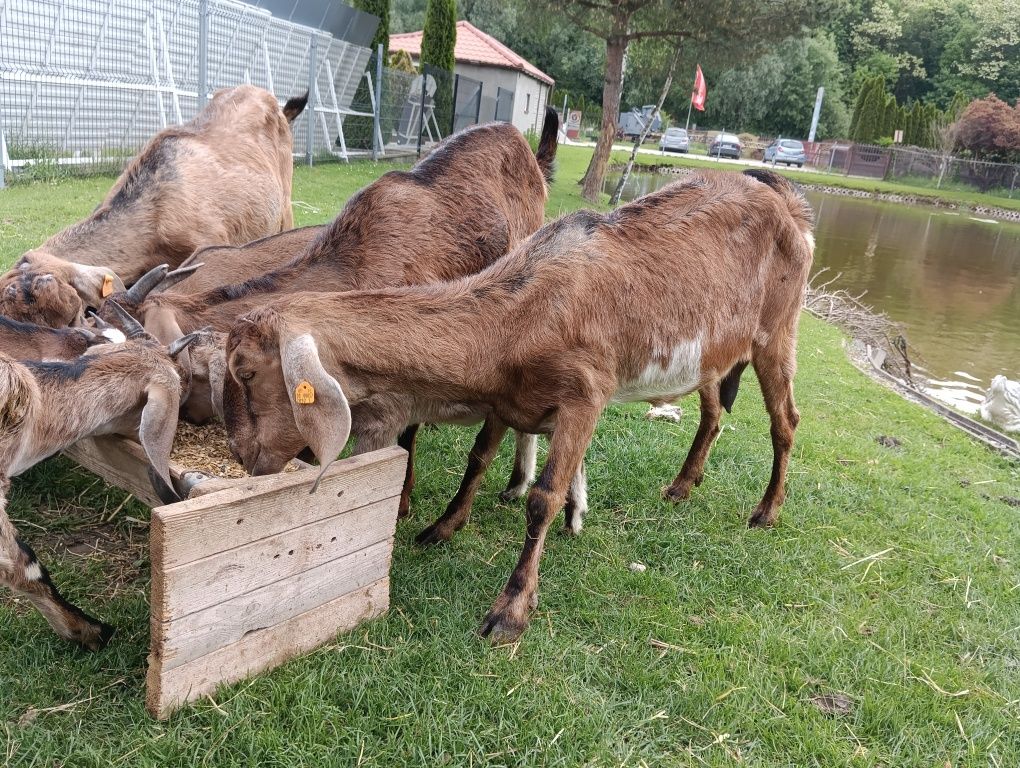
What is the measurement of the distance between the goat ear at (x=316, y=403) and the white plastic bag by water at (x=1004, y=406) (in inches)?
284

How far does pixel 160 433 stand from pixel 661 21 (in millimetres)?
16841

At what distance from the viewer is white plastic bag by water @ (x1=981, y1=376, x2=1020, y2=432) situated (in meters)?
7.79

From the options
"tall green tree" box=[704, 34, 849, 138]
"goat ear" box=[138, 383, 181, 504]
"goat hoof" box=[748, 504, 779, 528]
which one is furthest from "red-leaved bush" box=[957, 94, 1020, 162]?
"goat ear" box=[138, 383, 181, 504]

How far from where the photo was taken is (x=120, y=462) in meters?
3.11

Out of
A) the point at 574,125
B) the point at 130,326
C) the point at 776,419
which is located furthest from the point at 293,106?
the point at 574,125

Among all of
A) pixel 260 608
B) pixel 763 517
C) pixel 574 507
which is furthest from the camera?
pixel 763 517

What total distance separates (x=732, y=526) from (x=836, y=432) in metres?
2.19

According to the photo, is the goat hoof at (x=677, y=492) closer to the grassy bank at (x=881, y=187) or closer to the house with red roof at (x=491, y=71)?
the house with red roof at (x=491, y=71)

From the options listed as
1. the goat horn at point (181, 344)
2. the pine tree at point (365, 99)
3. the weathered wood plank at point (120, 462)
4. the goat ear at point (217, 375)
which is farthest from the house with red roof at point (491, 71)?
the weathered wood plank at point (120, 462)

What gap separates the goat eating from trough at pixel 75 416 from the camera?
2611mm

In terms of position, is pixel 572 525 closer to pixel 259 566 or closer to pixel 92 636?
pixel 259 566

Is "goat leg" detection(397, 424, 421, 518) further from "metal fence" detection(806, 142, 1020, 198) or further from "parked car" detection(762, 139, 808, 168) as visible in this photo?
"parked car" detection(762, 139, 808, 168)

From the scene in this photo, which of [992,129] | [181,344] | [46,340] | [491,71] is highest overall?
[992,129]

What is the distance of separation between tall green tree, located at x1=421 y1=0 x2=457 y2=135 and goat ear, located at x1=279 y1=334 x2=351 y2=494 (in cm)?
2073
